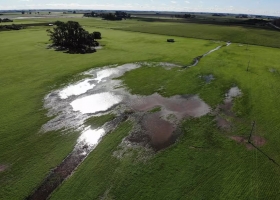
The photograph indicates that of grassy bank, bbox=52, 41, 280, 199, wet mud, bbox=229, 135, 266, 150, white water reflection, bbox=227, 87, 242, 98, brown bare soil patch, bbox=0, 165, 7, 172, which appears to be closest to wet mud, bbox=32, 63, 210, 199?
grassy bank, bbox=52, 41, 280, 199

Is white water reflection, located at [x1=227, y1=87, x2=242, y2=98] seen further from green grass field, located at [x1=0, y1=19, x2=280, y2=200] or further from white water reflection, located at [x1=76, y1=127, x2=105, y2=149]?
white water reflection, located at [x1=76, y1=127, x2=105, y2=149]

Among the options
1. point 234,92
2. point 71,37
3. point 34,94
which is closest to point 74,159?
point 34,94

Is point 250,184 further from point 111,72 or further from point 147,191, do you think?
point 111,72

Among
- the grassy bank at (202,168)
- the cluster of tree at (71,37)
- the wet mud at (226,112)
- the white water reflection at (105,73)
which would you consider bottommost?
the grassy bank at (202,168)

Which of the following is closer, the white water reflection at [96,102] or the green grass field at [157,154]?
the green grass field at [157,154]

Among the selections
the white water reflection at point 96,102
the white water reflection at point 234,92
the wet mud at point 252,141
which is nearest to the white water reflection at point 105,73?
the white water reflection at point 96,102

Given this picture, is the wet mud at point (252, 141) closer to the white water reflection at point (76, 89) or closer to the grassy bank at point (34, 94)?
the grassy bank at point (34, 94)
